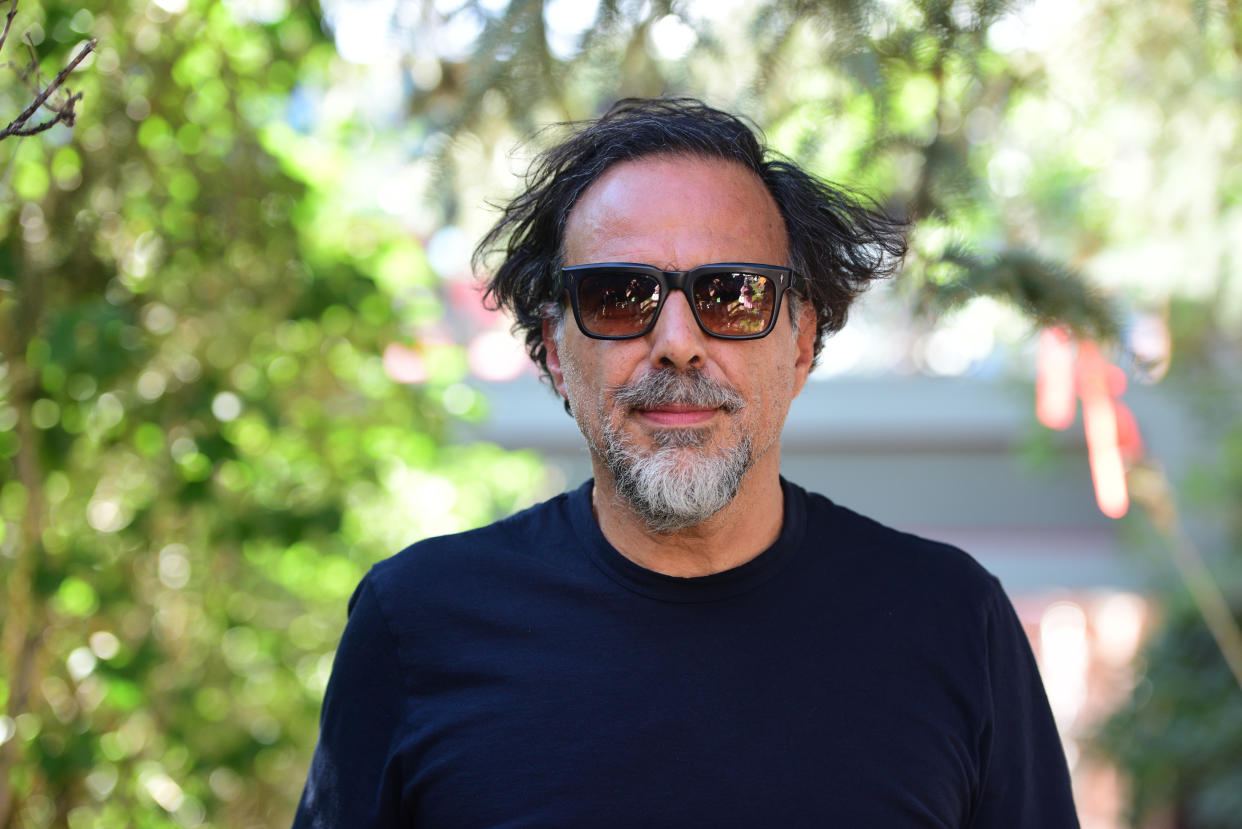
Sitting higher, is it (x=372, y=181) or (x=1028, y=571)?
(x=372, y=181)

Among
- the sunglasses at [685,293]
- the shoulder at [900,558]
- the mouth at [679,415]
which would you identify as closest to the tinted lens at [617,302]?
the sunglasses at [685,293]

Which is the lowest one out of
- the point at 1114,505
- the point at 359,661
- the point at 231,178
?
the point at 1114,505

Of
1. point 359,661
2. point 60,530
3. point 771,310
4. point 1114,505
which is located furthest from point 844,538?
point 60,530

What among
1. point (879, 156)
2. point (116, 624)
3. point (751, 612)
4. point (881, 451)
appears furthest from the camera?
point (881, 451)

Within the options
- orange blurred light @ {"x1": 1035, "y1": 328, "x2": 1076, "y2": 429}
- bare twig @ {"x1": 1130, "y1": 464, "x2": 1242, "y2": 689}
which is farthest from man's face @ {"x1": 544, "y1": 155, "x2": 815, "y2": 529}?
orange blurred light @ {"x1": 1035, "y1": 328, "x2": 1076, "y2": 429}

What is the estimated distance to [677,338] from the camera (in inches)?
57.2

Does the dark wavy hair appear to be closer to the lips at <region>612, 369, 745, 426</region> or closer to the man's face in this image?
the man's face

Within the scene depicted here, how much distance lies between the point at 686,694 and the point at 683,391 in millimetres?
395

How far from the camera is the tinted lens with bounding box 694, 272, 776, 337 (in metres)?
1.48

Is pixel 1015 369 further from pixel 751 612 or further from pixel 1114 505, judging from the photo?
pixel 751 612

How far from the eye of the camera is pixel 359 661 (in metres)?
1.50

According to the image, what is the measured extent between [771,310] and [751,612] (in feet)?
1.36

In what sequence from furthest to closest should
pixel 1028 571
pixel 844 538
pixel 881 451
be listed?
pixel 881 451 < pixel 1028 571 < pixel 844 538

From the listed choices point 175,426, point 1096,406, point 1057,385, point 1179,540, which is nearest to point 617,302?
point 175,426
